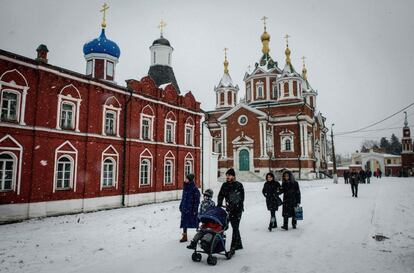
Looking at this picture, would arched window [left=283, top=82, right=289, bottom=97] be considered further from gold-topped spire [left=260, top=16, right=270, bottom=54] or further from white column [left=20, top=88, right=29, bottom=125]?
white column [left=20, top=88, right=29, bottom=125]

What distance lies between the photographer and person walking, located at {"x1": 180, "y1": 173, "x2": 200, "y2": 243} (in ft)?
24.6

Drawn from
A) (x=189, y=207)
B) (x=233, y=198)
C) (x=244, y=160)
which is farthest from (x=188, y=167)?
(x=244, y=160)

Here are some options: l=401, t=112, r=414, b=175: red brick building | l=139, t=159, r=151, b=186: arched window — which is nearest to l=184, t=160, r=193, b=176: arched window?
l=139, t=159, r=151, b=186: arched window

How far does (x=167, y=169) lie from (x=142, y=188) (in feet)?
8.75

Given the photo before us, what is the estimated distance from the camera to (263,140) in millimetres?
37250

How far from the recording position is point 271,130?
128 ft

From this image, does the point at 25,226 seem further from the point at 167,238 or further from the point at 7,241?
the point at 167,238

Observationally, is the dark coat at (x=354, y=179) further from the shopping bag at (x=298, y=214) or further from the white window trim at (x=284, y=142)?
the white window trim at (x=284, y=142)

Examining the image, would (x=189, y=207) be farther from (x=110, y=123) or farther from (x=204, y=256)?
(x=110, y=123)

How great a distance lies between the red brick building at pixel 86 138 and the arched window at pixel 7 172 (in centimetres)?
3

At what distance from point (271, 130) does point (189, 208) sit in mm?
33070

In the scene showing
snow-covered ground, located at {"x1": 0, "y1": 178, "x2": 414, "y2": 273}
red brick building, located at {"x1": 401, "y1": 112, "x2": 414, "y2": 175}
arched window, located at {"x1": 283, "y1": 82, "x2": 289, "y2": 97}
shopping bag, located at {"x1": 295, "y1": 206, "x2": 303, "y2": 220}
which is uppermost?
arched window, located at {"x1": 283, "y1": 82, "x2": 289, "y2": 97}

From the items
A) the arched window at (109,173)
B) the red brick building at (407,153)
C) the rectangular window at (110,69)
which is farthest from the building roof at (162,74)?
the red brick building at (407,153)

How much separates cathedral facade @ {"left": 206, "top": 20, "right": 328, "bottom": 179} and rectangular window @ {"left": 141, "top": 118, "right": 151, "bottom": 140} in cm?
2236
